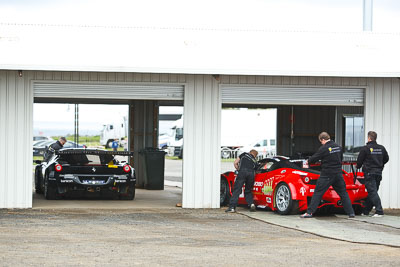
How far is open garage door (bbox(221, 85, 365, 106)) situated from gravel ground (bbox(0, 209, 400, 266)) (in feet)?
9.60

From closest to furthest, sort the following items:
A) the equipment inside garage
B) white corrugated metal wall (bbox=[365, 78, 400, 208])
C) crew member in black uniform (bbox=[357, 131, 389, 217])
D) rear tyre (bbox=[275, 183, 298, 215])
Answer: rear tyre (bbox=[275, 183, 298, 215])
crew member in black uniform (bbox=[357, 131, 389, 217])
white corrugated metal wall (bbox=[365, 78, 400, 208])
the equipment inside garage

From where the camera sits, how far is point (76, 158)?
54.4ft

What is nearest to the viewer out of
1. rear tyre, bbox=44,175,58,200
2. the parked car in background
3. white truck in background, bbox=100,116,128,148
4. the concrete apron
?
the concrete apron

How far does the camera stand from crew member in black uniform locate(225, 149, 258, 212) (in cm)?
1432

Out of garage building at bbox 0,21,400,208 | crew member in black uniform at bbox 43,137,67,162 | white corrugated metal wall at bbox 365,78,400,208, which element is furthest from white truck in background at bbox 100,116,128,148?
white corrugated metal wall at bbox 365,78,400,208


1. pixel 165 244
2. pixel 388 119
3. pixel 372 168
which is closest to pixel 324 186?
pixel 372 168

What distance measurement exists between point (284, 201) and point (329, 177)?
3.45 ft

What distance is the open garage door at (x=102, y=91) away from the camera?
1462 cm

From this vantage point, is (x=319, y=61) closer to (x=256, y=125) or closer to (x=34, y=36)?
(x=34, y=36)

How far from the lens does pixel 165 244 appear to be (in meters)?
9.72

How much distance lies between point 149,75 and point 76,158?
9.94ft

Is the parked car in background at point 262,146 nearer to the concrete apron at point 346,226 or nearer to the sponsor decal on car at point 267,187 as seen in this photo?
the sponsor decal on car at point 267,187

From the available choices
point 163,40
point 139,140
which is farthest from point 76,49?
point 139,140

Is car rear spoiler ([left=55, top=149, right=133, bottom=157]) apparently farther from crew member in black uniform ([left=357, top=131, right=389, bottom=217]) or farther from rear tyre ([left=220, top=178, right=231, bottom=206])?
crew member in black uniform ([left=357, top=131, right=389, bottom=217])
